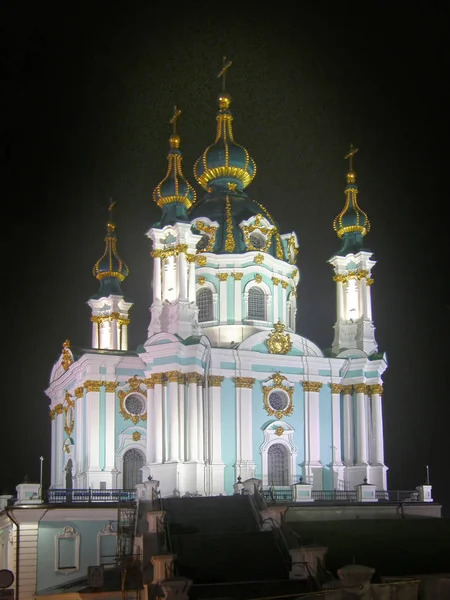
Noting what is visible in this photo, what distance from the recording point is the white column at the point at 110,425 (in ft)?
124

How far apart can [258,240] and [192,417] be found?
8.37 metres

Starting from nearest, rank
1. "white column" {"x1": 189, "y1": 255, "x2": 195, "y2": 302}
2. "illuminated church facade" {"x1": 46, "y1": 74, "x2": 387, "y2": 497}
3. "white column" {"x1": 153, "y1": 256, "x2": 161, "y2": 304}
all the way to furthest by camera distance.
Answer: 1. "illuminated church facade" {"x1": 46, "y1": 74, "x2": 387, "y2": 497}
2. "white column" {"x1": 189, "y1": 255, "x2": 195, "y2": 302}
3. "white column" {"x1": 153, "y1": 256, "x2": 161, "y2": 304}

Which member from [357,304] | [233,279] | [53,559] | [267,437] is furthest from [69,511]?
[357,304]

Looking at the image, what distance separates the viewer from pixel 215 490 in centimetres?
3638

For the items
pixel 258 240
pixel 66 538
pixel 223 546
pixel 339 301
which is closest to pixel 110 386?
pixel 66 538

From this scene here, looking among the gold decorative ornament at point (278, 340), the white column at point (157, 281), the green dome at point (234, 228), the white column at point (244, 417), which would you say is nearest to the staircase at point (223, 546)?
the white column at point (244, 417)

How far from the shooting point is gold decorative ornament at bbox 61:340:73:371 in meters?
40.6

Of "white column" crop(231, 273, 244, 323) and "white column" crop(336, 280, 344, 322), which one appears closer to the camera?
"white column" crop(231, 273, 244, 323)

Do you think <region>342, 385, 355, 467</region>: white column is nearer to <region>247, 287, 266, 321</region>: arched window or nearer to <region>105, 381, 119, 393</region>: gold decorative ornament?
<region>247, 287, 266, 321</region>: arched window

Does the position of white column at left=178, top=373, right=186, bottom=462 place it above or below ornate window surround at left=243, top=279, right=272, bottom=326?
below

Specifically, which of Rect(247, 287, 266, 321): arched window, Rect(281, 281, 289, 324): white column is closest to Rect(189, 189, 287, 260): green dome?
Rect(281, 281, 289, 324): white column

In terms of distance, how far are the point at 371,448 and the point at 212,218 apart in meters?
10.7

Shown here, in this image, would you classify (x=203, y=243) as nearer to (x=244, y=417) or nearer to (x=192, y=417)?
(x=244, y=417)

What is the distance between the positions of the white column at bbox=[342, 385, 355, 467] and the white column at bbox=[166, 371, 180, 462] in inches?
277
